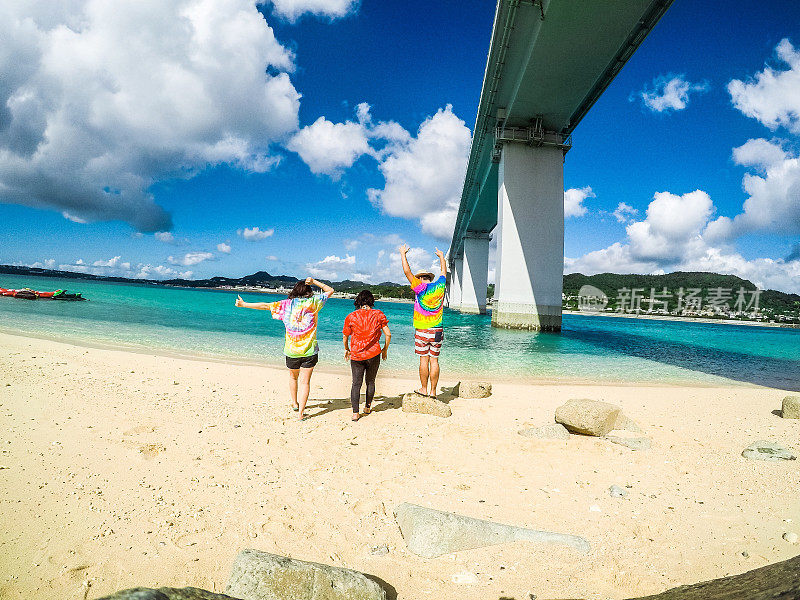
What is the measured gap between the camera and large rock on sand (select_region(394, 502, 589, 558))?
232 centimetres

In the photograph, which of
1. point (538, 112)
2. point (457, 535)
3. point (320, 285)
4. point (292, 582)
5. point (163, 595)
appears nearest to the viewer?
point (163, 595)

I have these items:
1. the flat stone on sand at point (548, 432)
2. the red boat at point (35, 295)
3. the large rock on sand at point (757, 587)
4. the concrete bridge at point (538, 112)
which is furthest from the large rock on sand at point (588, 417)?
the red boat at point (35, 295)

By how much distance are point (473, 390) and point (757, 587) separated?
538cm

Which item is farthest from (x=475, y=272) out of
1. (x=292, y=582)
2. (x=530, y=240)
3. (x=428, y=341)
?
(x=292, y=582)

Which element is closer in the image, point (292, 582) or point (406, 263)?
point (292, 582)

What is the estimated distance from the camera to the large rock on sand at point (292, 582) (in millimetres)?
1750

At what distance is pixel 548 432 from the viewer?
14.7ft

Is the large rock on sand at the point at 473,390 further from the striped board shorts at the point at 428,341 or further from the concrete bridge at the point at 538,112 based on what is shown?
the concrete bridge at the point at 538,112

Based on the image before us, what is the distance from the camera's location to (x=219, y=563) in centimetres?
215

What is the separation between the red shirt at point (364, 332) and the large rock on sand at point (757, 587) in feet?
13.1

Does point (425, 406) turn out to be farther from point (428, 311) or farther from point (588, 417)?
point (588, 417)

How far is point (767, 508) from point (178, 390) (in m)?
7.12

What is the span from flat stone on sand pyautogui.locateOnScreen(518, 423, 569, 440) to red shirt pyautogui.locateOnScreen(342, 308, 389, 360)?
2224 mm

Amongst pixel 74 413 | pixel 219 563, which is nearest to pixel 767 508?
pixel 219 563
